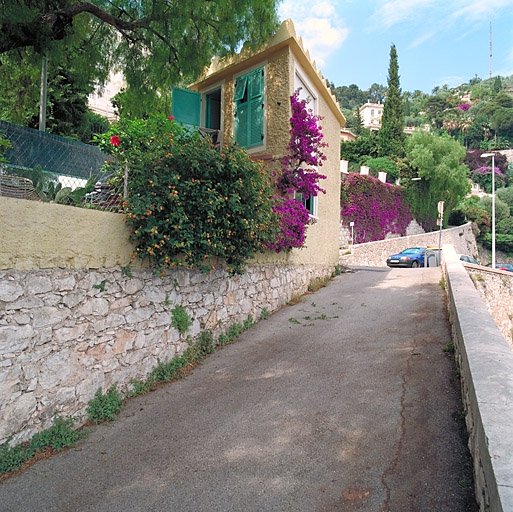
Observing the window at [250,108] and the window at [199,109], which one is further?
the window at [199,109]

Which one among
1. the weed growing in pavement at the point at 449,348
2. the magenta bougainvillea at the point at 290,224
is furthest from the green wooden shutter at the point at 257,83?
the weed growing in pavement at the point at 449,348

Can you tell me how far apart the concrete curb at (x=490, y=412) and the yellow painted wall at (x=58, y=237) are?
367cm

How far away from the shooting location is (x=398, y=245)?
26531mm

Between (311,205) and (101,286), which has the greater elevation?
(311,205)

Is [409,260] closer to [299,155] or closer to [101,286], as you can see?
[299,155]

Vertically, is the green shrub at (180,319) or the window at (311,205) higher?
the window at (311,205)

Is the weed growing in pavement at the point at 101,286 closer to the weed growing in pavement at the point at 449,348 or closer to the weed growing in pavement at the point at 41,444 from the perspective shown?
the weed growing in pavement at the point at 41,444

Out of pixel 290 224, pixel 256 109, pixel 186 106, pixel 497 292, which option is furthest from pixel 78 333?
pixel 497 292

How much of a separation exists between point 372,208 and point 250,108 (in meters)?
18.6

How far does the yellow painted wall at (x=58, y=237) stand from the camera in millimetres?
3424

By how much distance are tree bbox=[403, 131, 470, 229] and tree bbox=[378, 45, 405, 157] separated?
8.22 metres

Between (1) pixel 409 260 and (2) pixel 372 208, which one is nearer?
(1) pixel 409 260

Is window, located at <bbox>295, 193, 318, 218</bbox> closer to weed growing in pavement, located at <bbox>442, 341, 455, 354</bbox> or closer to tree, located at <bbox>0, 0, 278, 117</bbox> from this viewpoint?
tree, located at <bbox>0, 0, 278, 117</bbox>

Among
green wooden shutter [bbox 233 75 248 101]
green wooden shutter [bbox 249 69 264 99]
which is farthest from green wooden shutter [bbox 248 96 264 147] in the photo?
green wooden shutter [bbox 233 75 248 101]
